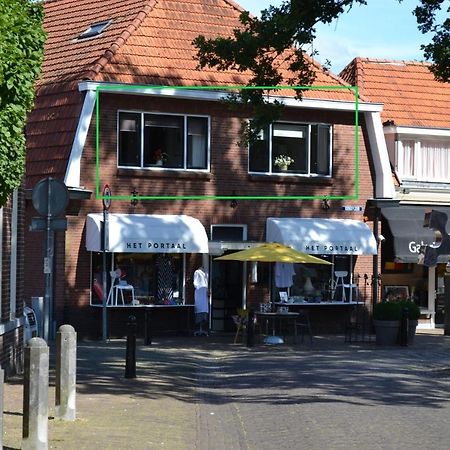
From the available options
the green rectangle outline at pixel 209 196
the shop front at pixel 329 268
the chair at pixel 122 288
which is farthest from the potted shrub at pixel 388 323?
the chair at pixel 122 288

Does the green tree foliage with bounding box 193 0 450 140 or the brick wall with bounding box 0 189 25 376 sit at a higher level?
the green tree foliage with bounding box 193 0 450 140

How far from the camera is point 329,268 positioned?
33.0 metres

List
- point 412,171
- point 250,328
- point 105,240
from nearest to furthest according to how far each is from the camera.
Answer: point 250,328 → point 105,240 → point 412,171

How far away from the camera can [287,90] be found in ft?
105

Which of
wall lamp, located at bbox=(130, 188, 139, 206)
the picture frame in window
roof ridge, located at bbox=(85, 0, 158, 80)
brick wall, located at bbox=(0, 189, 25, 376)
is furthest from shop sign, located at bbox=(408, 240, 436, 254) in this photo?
brick wall, located at bbox=(0, 189, 25, 376)

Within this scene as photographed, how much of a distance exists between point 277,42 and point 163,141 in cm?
871

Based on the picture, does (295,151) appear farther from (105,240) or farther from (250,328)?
(250,328)

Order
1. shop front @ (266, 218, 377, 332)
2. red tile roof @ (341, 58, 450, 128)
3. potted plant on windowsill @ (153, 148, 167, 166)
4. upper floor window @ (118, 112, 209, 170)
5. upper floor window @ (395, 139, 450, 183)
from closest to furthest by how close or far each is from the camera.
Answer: upper floor window @ (118, 112, 209, 170) → potted plant on windowsill @ (153, 148, 167, 166) → shop front @ (266, 218, 377, 332) → upper floor window @ (395, 139, 450, 183) → red tile roof @ (341, 58, 450, 128)

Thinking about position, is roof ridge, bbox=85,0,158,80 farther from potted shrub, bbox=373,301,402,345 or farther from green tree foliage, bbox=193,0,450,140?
potted shrub, bbox=373,301,402,345

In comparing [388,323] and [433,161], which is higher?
[433,161]

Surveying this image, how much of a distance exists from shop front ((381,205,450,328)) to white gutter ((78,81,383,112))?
3186 millimetres

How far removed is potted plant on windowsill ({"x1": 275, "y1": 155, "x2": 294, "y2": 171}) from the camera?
106 ft


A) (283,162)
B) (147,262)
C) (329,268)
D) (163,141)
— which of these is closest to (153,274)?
(147,262)

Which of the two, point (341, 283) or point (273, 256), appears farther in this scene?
point (341, 283)
